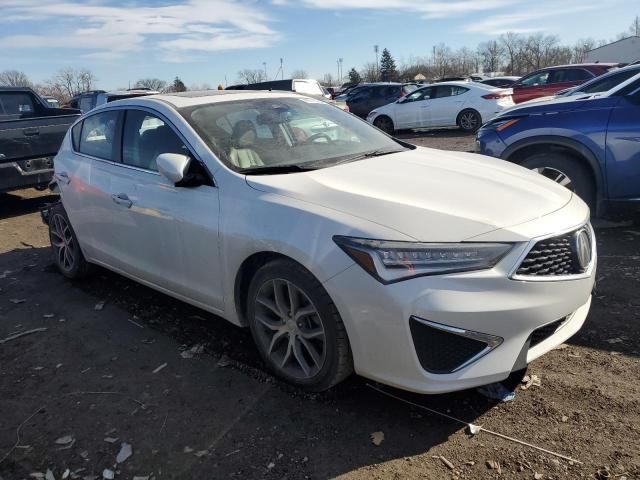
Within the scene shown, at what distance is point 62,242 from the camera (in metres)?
5.15

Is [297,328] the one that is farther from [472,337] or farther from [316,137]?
[316,137]

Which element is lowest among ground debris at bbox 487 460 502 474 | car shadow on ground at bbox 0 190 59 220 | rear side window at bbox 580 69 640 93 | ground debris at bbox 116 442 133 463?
ground debris at bbox 116 442 133 463

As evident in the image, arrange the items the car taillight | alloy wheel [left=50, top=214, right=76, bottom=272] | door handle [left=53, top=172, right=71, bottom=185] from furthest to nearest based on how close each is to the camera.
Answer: the car taillight, alloy wheel [left=50, top=214, right=76, bottom=272], door handle [left=53, top=172, right=71, bottom=185]

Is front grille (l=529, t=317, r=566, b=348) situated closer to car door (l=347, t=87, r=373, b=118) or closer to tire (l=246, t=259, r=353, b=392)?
tire (l=246, t=259, r=353, b=392)

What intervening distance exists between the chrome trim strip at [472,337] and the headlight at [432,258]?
8.6 inches

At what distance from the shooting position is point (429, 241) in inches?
97.1

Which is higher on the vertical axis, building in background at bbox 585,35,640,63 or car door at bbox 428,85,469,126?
building in background at bbox 585,35,640,63

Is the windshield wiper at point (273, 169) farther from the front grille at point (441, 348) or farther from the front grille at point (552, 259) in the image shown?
the front grille at point (552, 259)

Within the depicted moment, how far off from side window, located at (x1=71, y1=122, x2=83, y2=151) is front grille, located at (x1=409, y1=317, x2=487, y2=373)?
3.80 meters

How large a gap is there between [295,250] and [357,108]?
19.6 metres

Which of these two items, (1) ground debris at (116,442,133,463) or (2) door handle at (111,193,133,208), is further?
(2) door handle at (111,193,133,208)

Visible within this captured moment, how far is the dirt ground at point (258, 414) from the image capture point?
2467 millimetres

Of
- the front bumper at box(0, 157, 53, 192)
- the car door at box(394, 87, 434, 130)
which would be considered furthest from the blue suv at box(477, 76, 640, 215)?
the car door at box(394, 87, 434, 130)

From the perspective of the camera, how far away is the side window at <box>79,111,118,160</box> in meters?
4.34
